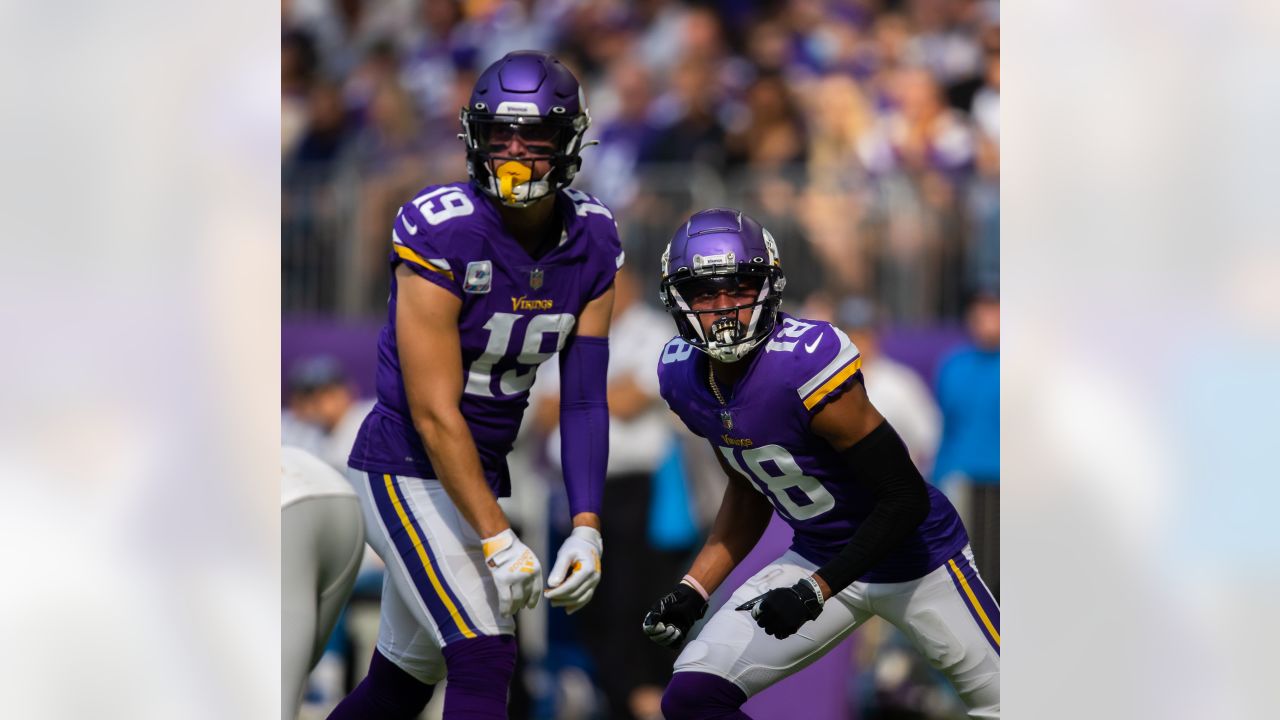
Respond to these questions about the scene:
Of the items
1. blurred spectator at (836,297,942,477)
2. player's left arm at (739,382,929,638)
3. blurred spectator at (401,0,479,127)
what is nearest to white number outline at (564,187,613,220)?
player's left arm at (739,382,929,638)

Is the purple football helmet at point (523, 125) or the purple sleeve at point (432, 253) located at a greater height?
the purple football helmet at point (523, 125)

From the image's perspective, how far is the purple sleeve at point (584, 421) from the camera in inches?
170

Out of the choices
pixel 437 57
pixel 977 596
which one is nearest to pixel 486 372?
pixel 977 596

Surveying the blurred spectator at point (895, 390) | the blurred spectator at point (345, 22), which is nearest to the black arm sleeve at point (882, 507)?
the blurred spectator at point (895, 390)

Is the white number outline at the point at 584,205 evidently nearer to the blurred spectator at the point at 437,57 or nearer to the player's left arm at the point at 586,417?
the player's left arm at the point at 586,417

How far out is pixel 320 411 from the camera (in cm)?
769

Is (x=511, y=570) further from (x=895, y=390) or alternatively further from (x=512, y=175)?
(x=895, y=390)

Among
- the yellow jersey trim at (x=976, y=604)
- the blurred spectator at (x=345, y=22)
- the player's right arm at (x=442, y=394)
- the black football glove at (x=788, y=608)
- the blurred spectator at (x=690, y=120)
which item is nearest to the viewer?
the black football glove at (x=788, y=608)

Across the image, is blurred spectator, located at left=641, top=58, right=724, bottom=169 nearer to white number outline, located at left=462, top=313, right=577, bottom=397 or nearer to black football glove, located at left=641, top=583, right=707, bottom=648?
white number outline, located at left=462, top=313, right=577, bottom=397

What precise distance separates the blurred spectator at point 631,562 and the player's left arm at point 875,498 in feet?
8.65
